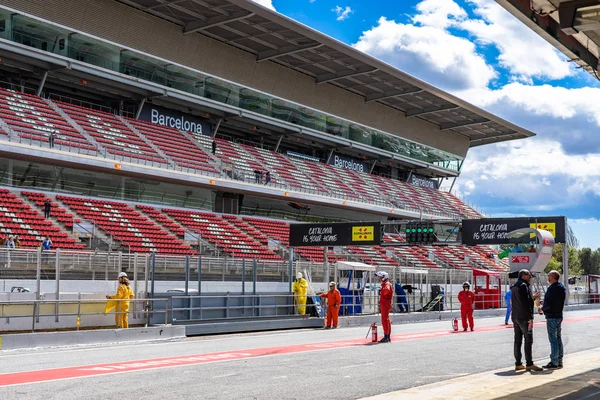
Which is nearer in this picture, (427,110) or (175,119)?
(175,119)

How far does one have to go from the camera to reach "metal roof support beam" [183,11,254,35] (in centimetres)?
4322

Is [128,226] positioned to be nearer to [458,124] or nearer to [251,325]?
[251,325]

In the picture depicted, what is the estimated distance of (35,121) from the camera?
3819cm

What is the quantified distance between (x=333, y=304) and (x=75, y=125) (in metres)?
22.0

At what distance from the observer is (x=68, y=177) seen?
40.1 metres

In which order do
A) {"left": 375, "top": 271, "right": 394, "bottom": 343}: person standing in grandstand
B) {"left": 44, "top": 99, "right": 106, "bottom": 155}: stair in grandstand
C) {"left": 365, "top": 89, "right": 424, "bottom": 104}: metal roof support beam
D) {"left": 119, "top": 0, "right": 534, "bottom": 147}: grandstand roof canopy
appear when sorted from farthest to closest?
{"left": 365, "top": 89, "right": 424, "bottom": 104}: metal roof support beam < {"left": 119, "top": 0, "right": 534, "bottom": 147}: grandstand roof canopy < {"left": 44, "top": 99, "right": 106, "bottom": 155}: stair in grandstand < {"left": 375, "top": 271, "right": 394, "bottom": 343}: person standing in grandstand

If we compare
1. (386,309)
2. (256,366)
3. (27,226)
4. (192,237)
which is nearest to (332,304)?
(386,309)

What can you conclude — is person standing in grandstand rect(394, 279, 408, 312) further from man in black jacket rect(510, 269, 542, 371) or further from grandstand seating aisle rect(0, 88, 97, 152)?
man in black jacket rect(510, 269, 542, 371)

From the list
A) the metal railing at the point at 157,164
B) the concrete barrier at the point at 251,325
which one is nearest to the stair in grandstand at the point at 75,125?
the metal railing at the point at 157,164

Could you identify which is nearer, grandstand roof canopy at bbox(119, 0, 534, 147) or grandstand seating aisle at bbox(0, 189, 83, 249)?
grandstand seating aisle at bbox(0, 189, 83, 249)

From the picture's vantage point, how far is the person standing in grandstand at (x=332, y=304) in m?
24.3

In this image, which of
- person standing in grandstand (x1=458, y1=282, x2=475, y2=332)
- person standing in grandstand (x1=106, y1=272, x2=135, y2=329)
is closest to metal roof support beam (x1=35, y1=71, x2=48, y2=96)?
person standing in grandstand (x1=106, y1=272, x2=135, y2=329)

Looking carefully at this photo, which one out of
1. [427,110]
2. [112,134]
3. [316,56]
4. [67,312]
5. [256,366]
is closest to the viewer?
[256,366]

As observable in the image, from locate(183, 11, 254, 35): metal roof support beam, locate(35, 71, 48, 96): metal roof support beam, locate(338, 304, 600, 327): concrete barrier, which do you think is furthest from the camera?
locate(183, 11, 254, 35): metal roof support beam
